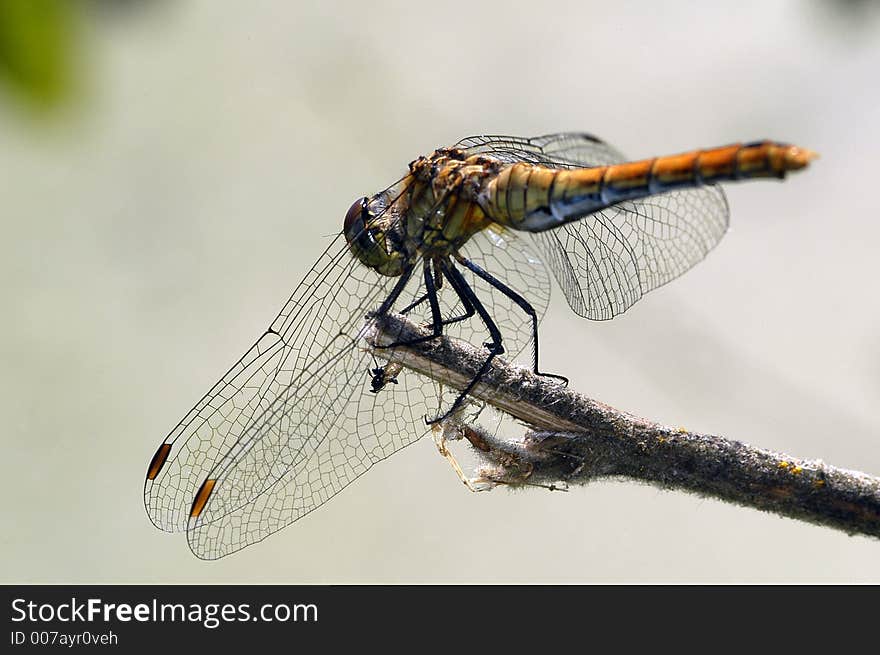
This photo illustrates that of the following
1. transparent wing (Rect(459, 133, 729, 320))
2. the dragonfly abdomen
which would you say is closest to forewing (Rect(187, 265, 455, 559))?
the dragonfly abdomen

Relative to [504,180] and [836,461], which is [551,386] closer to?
[504,180]

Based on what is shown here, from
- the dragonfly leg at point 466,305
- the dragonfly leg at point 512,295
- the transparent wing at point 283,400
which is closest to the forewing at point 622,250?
the dragonfly leg at point 512,295

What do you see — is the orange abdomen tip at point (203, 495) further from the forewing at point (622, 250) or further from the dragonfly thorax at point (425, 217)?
the forewing at point (622, 250)

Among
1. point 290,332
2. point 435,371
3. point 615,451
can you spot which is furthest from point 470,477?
point 290,332

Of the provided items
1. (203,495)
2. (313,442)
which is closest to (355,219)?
(313,442)

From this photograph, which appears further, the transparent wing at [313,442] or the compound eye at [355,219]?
the compound eye at [355,219]

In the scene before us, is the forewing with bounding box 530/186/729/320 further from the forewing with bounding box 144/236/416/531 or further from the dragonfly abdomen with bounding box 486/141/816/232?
the forewing with bounding box 144/236/416/531
